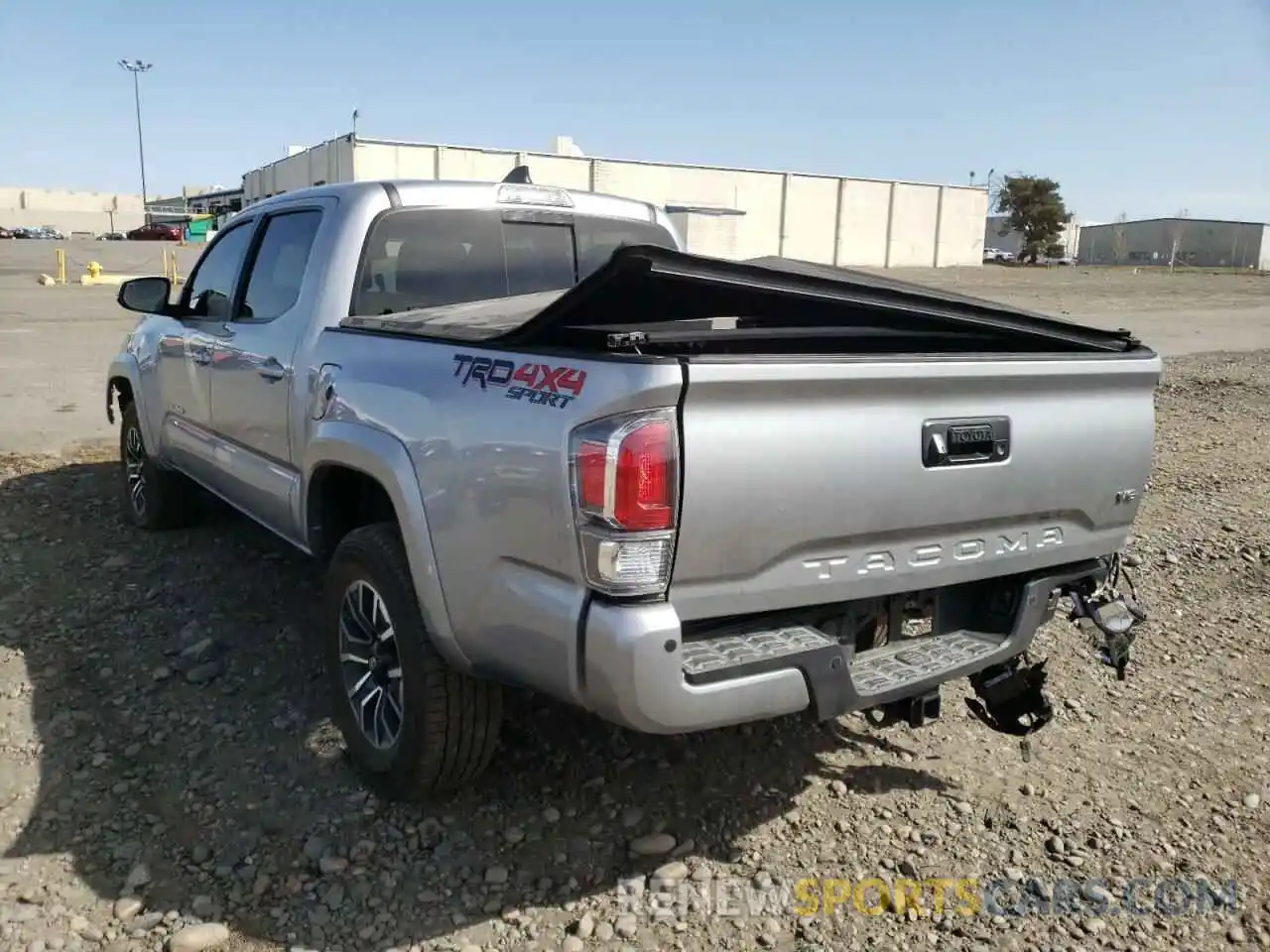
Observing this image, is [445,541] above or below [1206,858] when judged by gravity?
above

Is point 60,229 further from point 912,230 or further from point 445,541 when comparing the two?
point 445,541

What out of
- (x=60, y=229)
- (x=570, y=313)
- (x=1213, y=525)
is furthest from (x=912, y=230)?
(x=60, y=229)

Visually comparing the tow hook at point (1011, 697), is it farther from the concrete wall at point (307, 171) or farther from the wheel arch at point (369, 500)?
the concrete wall at point (307, 171)

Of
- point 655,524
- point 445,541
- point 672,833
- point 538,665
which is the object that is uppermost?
point 655,524

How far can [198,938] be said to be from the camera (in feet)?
9.05

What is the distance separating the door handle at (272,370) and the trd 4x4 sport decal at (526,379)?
136 centimetres

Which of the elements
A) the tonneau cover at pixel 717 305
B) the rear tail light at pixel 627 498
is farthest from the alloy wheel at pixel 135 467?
the rear tail light at pixel 627 498

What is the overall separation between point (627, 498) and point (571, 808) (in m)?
1.40

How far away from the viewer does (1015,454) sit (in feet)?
9.75

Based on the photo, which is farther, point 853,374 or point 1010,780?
point 1010,780

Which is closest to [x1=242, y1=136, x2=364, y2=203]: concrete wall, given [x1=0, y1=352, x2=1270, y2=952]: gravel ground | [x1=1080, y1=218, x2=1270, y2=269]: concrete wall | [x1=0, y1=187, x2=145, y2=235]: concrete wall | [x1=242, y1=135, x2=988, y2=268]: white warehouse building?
[x1=242, y1=135, x2=988, y2=268]: white warehouse building

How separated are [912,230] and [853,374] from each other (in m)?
69.2

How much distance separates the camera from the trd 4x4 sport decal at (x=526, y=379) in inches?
99.0

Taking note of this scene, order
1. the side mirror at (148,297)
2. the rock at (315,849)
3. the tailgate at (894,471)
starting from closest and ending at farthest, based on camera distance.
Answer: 1. the tailgate at (894,471)
2. the rock at (315,849)
3. the side mirror at (148,297)
